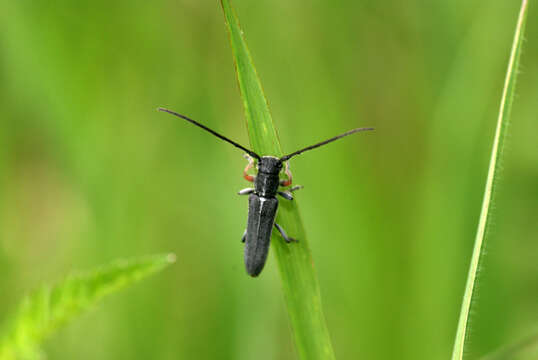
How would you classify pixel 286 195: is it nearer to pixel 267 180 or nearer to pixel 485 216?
pixel 267 180

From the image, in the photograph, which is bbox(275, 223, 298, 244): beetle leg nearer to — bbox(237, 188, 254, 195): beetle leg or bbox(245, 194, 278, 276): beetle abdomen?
bbox(245, 194, 278, 276): beetle abdomen

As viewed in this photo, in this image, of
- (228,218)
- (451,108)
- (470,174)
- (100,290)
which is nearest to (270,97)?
(228,218)

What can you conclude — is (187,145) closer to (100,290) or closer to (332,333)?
(332,333)

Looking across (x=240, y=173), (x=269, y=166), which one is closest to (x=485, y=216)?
(x=269, y=166)

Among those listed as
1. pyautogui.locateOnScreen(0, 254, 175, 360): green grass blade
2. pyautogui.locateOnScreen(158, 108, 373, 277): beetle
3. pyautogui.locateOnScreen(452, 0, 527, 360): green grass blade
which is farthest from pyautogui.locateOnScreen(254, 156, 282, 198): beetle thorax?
pyautogui.locateOnScreen(0, 254, 175, 360): green grass blade

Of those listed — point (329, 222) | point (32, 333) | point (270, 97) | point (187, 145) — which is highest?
point (270, 97)

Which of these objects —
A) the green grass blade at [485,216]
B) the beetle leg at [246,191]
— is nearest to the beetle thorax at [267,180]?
the beetle leg at [246,191]
